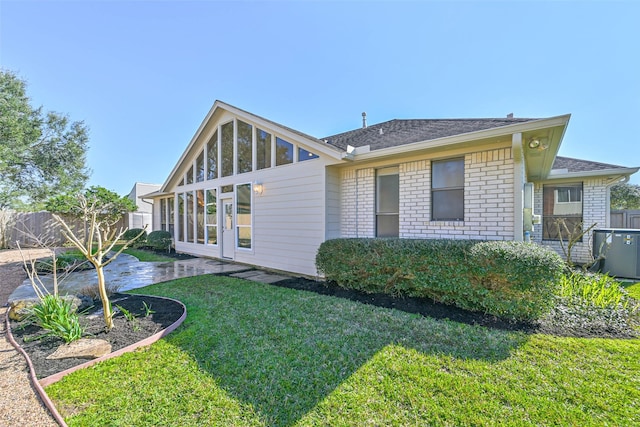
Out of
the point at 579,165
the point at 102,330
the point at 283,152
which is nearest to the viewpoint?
the point at 102,330

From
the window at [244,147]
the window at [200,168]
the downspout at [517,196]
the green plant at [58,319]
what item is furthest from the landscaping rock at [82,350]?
the window at [200,168]

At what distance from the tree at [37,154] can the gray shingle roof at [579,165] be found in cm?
2802

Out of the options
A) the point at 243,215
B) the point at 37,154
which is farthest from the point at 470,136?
the point at 37,154

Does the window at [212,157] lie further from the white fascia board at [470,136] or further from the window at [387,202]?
the window at [387,202]

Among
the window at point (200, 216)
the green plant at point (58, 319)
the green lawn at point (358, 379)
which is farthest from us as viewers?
the window at point (200, 216)

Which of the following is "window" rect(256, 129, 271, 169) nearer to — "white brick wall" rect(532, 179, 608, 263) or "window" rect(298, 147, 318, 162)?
"window" rect(298, 147, 318, 162)

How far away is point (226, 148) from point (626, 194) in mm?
30359

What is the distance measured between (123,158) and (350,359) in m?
26.3

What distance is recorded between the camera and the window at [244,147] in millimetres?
8983

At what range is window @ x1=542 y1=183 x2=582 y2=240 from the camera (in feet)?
27.8

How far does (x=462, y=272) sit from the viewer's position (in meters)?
4.38

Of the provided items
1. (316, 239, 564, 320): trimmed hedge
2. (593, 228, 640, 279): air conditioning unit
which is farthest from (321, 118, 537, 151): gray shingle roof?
(593, 228, 640, 279): air conditioning unit

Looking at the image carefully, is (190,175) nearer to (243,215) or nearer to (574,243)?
(243,215)

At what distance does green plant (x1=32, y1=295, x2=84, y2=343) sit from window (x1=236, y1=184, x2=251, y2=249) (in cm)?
552
